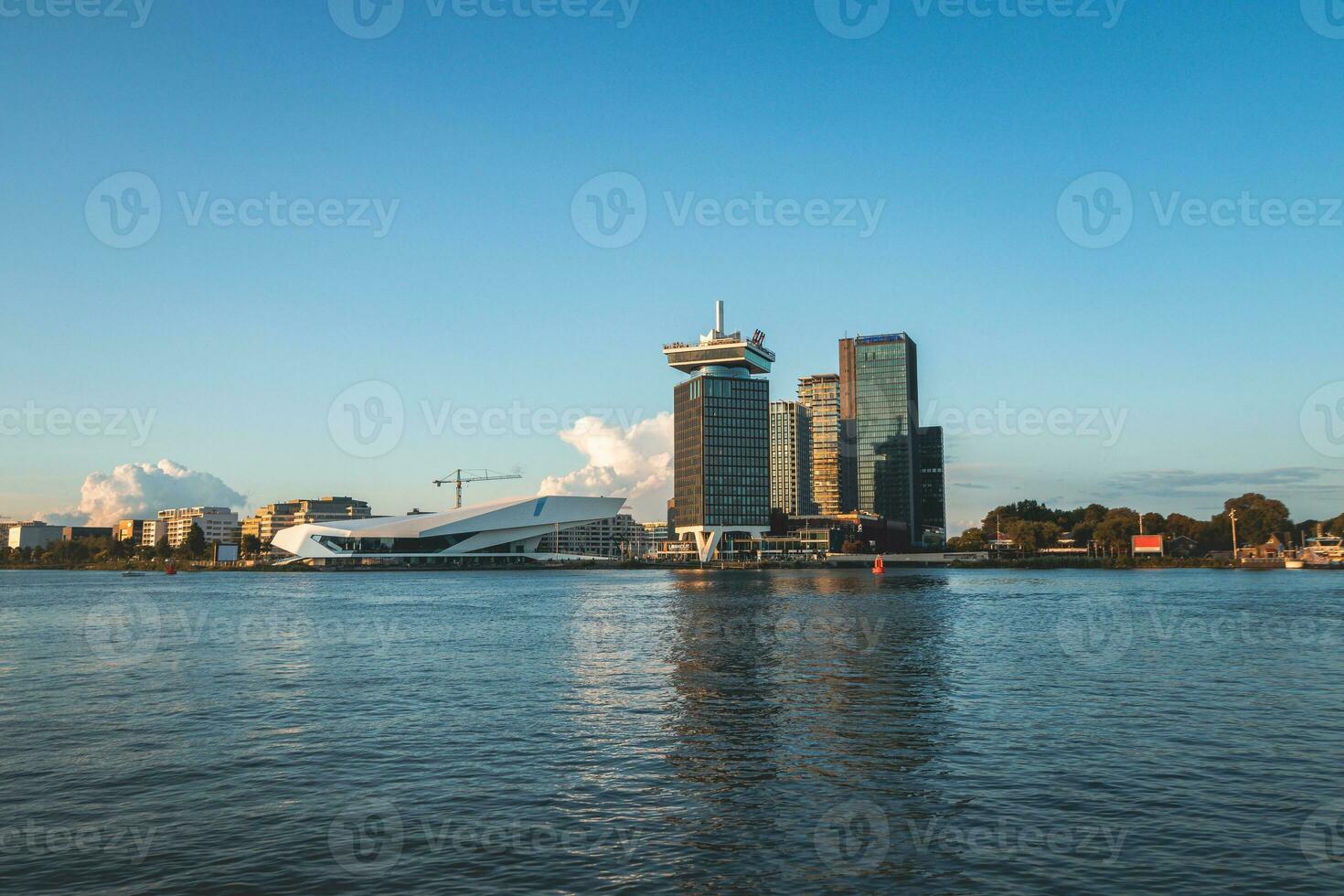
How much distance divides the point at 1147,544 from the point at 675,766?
203m

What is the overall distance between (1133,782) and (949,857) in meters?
6.51

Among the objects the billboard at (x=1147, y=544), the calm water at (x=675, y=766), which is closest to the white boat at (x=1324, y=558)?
the billboard at (x=1147, y=544)

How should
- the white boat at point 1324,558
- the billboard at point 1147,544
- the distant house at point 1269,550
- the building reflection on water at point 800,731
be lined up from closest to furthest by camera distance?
the building reflection on water at point 800,731 < the white boat at point 1324,558 < the distant house at point 1269,550 < the billboard at point 1147,544

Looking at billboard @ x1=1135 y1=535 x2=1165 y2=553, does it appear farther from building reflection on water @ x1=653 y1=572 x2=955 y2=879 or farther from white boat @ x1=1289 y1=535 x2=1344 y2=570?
building reflection on water @ x1=653 y1=572 x2=955 y2=879

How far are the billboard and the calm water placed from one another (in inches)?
6530

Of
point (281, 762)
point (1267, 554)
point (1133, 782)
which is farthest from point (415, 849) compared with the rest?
point (1267, 554)

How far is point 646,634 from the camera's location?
50.5m

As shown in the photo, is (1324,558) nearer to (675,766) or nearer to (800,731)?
(800,731)

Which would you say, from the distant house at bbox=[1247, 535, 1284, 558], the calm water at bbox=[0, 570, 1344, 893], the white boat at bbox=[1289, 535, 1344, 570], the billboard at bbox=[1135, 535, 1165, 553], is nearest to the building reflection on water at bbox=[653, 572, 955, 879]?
the calm water at bbox=[0, 570, 1344, 893]

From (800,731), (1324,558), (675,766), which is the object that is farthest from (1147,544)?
(675,766)

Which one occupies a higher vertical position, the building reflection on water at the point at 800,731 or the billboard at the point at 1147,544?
the billboard at the point at 1147,544

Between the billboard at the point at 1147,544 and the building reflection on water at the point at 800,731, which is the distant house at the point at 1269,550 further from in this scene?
the building reflection on water at the point at 800,731

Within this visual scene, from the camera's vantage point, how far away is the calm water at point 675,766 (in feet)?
46.6

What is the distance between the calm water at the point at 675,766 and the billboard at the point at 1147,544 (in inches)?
6530
